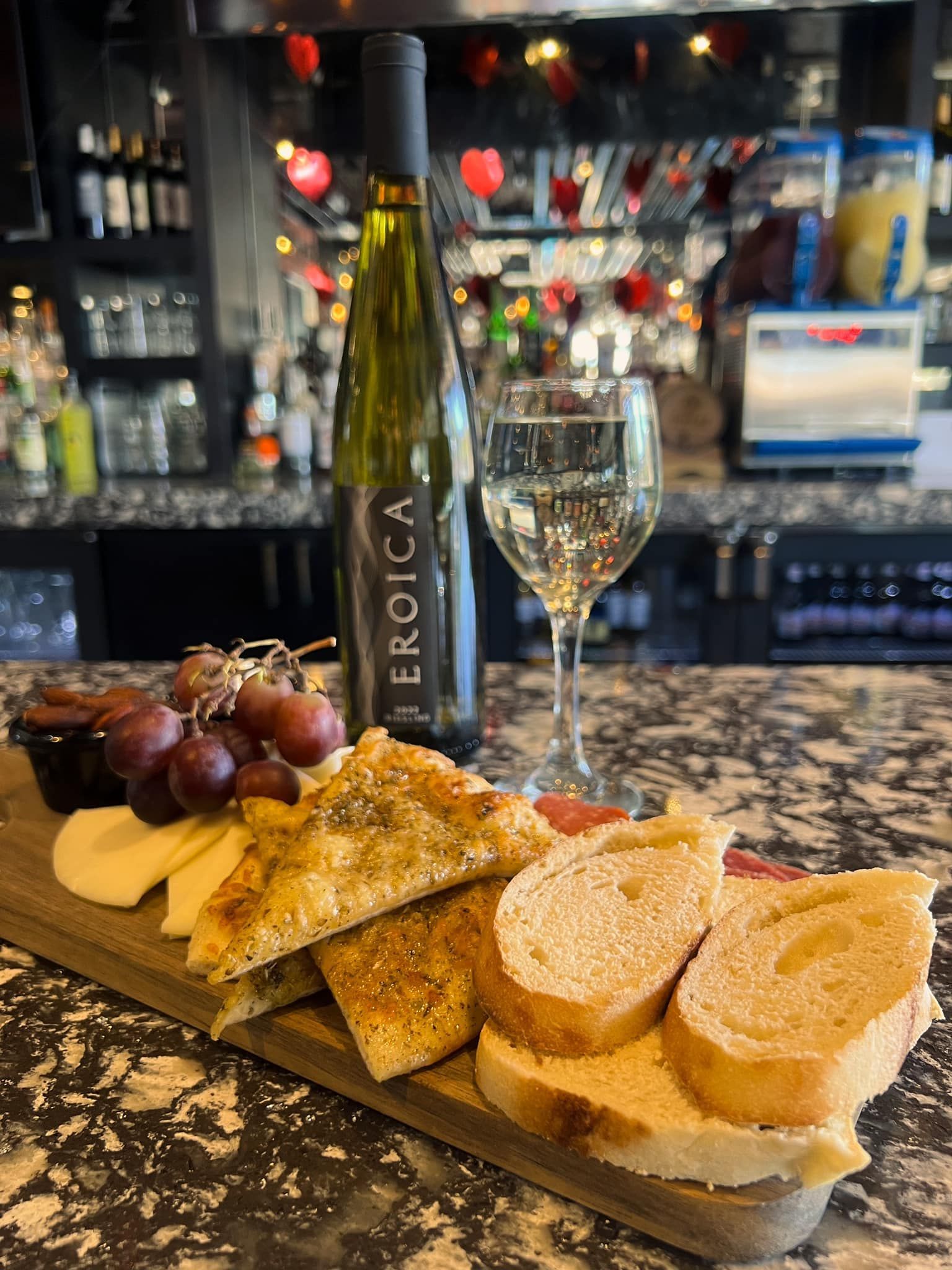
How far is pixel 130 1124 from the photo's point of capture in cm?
33

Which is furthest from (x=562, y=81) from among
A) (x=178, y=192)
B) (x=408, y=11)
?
(x=178, y=192)

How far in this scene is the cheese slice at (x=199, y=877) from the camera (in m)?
0.41

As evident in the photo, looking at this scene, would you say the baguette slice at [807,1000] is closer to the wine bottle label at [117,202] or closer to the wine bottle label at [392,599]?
the wine bottle label at [392,599]

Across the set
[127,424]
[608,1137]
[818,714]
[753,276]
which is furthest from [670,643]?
[608,1137]

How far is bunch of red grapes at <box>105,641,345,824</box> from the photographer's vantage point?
0.49m

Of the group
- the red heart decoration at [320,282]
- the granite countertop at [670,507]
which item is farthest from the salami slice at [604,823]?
the red heart decoration at [320,282]

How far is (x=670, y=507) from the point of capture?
1842 millimetres

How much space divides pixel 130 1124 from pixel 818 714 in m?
0.63

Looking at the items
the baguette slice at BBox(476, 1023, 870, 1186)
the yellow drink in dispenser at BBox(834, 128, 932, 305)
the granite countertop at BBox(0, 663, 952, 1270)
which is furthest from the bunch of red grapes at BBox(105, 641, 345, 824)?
the yellow drink in dispenser at BBox(834, 128, 932, 305)

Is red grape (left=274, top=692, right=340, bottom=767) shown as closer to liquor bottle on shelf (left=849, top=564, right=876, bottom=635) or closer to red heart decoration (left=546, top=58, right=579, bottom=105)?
liquor bottle on shelf (left=849, top=564, right=876, bottom=635)

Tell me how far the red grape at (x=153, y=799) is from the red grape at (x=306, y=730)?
0.07 m

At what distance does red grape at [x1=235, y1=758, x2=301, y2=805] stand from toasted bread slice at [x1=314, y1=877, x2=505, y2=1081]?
140 millimetres

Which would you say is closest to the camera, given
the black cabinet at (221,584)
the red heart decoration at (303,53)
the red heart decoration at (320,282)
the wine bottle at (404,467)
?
the wine bottle at (404,467)

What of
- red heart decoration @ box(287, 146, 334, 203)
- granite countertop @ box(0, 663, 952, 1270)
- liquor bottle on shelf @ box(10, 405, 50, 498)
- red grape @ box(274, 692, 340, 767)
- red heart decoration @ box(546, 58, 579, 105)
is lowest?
granite countertop @ box(0, 663, 952, 1270)
